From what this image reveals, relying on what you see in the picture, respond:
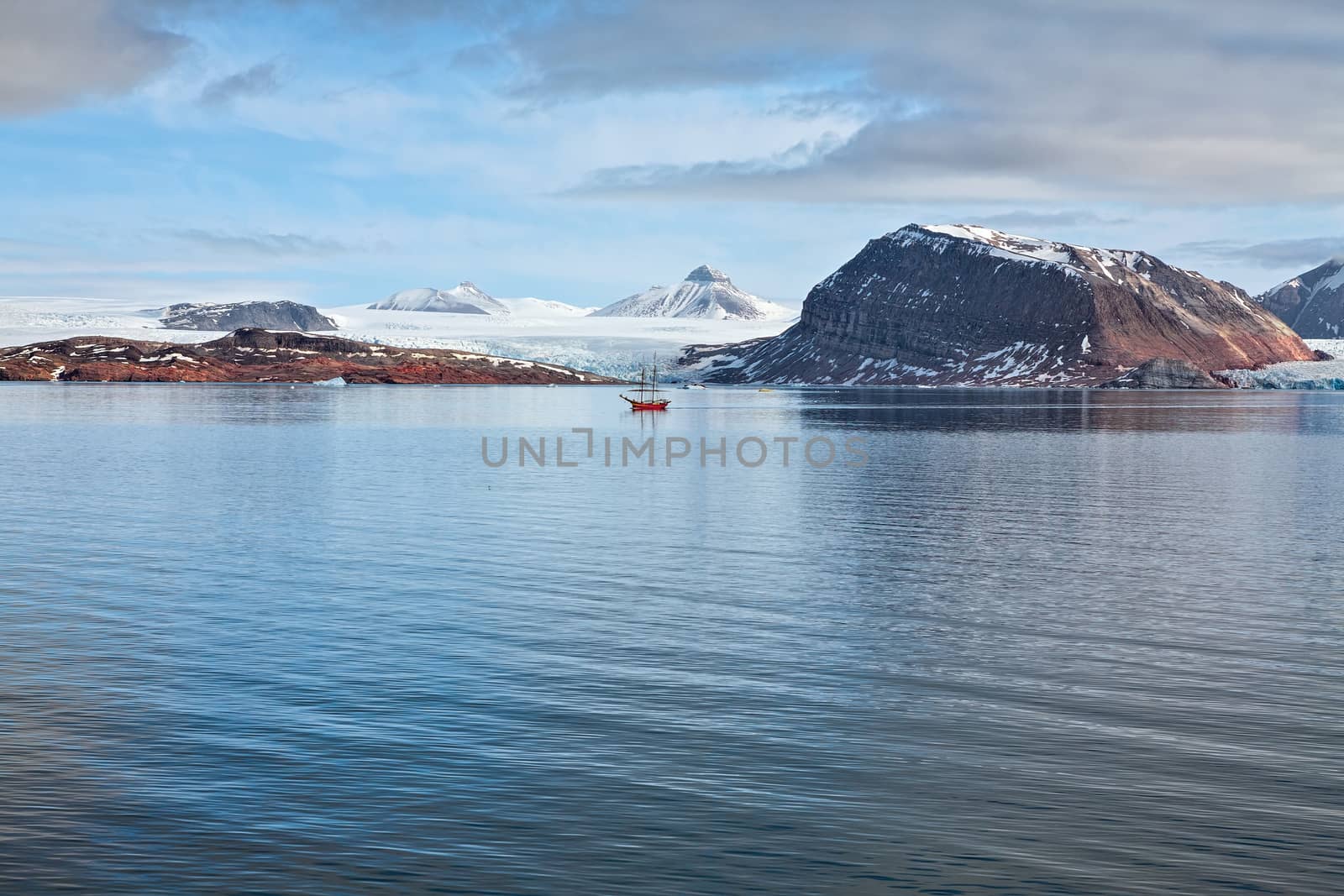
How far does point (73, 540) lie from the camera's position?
1670 inches

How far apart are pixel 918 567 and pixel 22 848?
2781 centimetres

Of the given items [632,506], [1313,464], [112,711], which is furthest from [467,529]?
[1313,464]

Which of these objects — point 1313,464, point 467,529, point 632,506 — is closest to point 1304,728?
point 467,529

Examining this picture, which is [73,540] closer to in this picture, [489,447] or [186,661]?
[186,661]

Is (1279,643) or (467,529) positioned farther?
(467,529)

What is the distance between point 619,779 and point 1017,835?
541 centimetres

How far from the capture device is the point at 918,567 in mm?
38312

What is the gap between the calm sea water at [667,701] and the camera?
15.1m

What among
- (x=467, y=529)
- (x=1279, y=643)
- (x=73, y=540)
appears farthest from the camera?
(x=467, y=529)

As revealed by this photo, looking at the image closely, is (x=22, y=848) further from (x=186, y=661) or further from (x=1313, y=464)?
(x=1313, y=464)

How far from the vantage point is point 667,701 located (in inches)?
862

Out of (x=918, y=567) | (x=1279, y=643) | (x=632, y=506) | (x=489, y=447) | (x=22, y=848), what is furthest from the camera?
(x=489, y=447)

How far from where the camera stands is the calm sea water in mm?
15133

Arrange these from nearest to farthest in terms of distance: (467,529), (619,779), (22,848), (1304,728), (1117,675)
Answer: (22,848) < (619,779) < (1304,728) < (1117,675) < (467,529)
